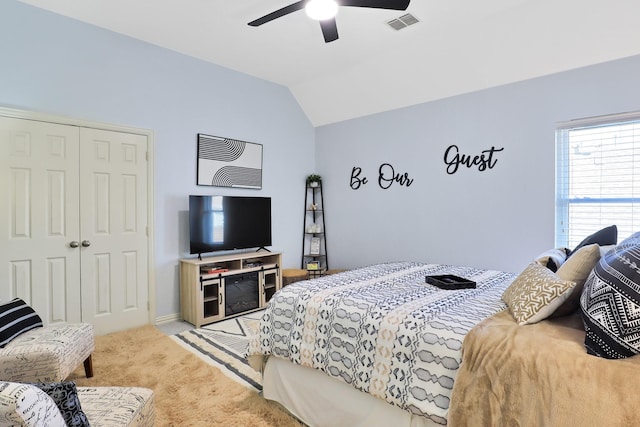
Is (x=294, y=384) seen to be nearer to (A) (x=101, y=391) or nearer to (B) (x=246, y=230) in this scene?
(A) (x=101, y=391)

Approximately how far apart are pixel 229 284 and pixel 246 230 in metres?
0.72

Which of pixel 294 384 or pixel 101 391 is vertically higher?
pixel 101 391

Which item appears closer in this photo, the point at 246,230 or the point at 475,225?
the point at 475,225

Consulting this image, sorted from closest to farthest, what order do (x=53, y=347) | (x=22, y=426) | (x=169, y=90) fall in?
1. (x=22, y=426)
2. (x=53, y=347)
3. (x=169, y=90)

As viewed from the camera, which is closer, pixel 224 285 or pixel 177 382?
pixel 177 382

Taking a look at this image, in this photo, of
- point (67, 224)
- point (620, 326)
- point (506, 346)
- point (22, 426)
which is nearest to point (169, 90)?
point (67, 224)

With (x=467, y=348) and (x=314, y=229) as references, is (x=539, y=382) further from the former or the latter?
(x=314, y=229)

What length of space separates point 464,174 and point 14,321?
4.13 m

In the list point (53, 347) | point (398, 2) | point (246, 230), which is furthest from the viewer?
point (246, 230)

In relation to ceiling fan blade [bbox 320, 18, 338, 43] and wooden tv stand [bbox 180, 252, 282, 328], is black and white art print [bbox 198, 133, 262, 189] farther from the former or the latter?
ceiling fan blade [bbox 320, 18, 338, 43]

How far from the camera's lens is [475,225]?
3.73m

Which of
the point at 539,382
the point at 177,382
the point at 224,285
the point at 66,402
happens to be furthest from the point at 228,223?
the point at 539,382

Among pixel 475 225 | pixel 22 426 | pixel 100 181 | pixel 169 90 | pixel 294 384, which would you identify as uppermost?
pixel 169 90

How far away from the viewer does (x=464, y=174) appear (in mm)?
3814
